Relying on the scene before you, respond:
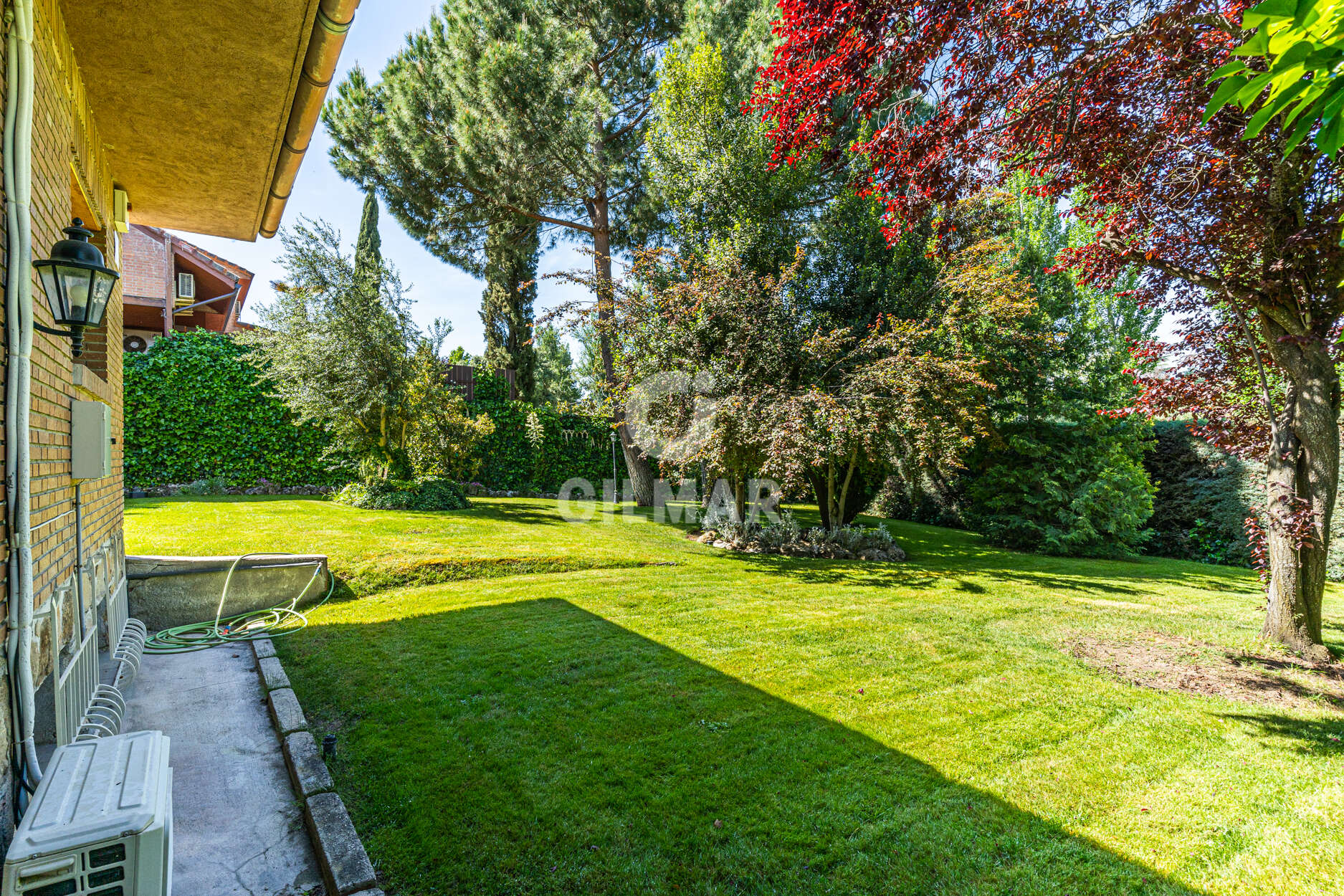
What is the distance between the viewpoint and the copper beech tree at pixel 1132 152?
441 centimetres

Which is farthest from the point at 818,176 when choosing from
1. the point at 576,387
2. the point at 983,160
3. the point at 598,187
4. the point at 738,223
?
the point at 576,387

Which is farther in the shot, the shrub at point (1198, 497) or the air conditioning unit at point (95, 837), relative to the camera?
the shrub at point (1198, 497)

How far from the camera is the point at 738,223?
37.8ft

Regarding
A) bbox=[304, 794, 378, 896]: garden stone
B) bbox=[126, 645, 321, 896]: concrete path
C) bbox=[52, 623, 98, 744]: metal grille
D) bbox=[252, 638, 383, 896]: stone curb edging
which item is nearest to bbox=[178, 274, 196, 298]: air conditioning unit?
bbox=[126, 645, 321, 896]: concrete path

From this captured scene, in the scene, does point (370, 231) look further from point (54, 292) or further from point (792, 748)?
point (792, 748)

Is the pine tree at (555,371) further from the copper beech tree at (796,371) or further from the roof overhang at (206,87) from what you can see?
the roof overhang at (206,87)

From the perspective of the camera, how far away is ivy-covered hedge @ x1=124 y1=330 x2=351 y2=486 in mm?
11297

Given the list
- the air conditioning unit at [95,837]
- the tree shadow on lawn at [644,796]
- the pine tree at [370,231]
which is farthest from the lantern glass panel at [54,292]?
the pine tree at [370,231]

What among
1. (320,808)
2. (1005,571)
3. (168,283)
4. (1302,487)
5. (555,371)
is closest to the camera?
(320,808)

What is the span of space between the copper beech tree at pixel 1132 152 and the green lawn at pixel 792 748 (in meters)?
2.14

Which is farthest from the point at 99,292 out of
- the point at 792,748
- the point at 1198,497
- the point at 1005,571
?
the point at 1198,497

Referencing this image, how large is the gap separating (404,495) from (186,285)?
48.6 feet

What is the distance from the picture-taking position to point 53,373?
2.79 m

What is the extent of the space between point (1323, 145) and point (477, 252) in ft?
57.2
